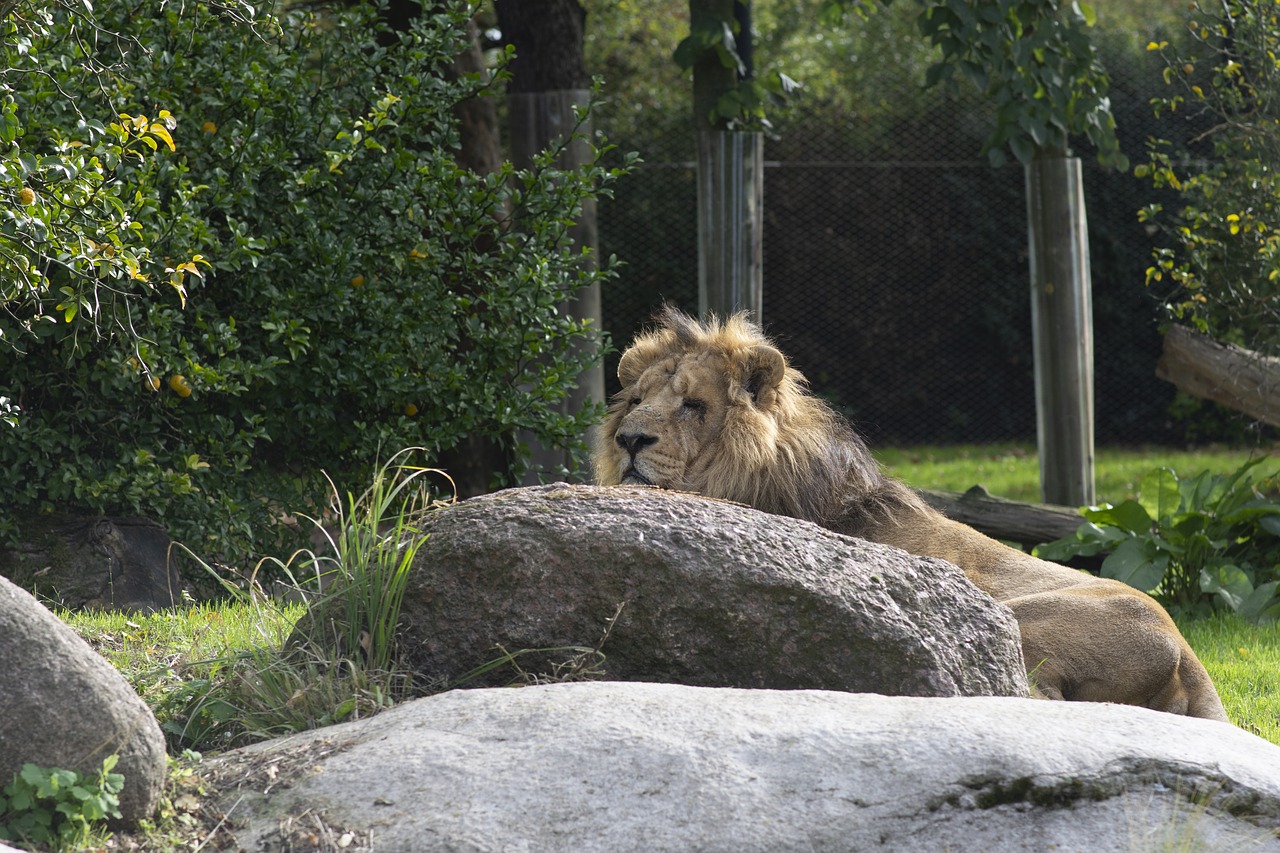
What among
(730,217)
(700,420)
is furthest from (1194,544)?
(700,420)

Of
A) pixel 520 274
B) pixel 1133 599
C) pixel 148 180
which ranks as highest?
pixel 148 180

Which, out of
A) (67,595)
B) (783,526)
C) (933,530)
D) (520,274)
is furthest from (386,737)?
(520,274)

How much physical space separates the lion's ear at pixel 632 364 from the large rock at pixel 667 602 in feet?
6.12

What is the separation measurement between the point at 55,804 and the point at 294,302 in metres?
3.82

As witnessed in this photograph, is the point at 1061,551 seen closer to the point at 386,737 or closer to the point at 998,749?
the point at 998,749

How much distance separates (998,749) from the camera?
10.4 ft

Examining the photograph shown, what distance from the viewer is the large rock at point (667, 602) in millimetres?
3822

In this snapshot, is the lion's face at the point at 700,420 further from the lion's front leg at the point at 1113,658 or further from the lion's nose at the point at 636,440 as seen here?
the lion's front leg at the point at 1113,658

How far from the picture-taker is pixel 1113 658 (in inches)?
183

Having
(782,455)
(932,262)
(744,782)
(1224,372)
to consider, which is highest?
(932,262)

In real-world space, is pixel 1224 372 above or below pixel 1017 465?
above

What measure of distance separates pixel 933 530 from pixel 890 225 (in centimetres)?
1069

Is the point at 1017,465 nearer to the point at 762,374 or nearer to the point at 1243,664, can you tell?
the point at 1243,664

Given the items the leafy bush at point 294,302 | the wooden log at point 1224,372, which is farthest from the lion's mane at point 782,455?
the wooden log at point 1224,372
